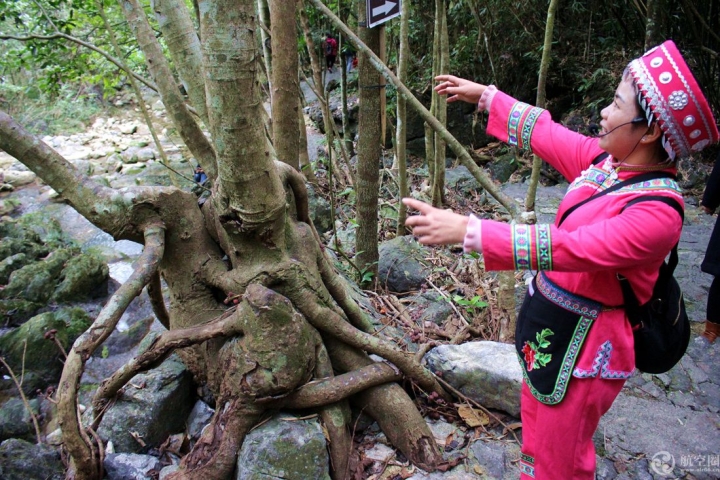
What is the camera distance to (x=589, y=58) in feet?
26.3

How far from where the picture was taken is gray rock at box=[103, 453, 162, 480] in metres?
2.10

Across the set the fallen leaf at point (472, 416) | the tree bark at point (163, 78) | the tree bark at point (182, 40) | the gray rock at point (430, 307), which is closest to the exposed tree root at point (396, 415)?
the fallen leaf at point (472, 416)

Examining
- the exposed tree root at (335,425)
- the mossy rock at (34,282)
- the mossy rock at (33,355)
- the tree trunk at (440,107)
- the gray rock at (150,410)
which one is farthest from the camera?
the mossy rock at (34,282)

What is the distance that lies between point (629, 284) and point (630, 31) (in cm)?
785

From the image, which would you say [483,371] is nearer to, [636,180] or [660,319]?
[660,319]

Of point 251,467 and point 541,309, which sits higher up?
point 541,309

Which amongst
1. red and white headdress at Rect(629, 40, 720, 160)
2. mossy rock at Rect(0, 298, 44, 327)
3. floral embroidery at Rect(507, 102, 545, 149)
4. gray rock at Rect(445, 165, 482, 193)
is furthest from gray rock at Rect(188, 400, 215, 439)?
gray rock at Rect(445, 165, 482, 193)

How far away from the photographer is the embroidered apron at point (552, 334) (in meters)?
1.58

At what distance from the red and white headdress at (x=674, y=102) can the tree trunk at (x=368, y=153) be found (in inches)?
88.0

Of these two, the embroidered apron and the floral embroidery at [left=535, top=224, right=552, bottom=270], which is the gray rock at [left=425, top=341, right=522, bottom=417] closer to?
the embroidered apron

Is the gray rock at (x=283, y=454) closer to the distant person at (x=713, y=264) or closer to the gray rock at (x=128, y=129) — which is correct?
the distant person at (x=713, y=264)

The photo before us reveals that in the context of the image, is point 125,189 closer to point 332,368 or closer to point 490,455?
point 332,368

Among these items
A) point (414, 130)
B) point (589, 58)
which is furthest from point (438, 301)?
point (589, 58)

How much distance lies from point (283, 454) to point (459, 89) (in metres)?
1.81
